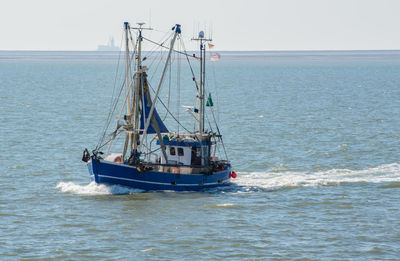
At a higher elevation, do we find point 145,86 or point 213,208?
point 145,86

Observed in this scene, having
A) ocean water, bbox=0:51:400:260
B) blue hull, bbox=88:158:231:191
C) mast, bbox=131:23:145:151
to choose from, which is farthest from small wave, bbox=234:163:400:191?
mast, bbox=131:23:145:151

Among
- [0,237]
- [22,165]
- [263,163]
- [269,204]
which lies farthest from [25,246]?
[263,163]

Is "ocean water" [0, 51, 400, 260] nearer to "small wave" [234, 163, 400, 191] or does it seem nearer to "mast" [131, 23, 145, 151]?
"small wave" [234, 163, 400, 191]

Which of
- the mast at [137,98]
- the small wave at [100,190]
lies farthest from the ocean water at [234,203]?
the mast at [137,98]

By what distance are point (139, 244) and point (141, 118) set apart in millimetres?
17128

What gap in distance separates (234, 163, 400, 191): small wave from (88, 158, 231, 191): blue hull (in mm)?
4361

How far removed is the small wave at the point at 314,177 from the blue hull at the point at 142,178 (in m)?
4.36

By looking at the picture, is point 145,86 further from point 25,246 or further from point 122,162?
point 25,246

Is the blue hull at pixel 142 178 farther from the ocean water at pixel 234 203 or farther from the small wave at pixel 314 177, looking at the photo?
the small wave at pixel 314 177

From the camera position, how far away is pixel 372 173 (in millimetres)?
61156

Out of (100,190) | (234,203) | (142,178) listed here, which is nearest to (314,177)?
(234,203)

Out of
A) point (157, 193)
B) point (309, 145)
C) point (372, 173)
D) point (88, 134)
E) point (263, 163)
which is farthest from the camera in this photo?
point (88, 134)

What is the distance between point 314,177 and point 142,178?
51.0 ft

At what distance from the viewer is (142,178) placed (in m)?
53.7
